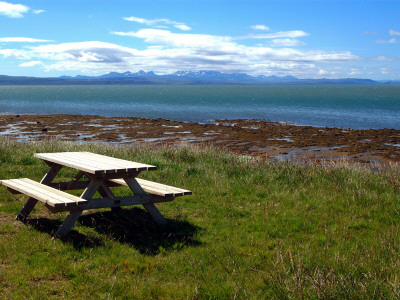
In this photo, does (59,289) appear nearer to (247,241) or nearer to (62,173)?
(247,241)

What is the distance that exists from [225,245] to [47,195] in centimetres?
245

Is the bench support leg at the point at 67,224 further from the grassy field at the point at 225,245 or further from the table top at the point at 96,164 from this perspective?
the table top at the point at 96,164

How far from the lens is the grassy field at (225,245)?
4.21m

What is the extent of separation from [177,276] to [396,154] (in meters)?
20.3

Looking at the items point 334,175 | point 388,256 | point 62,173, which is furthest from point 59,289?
point 334,175

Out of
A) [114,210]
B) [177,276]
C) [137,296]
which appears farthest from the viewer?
[114,210]

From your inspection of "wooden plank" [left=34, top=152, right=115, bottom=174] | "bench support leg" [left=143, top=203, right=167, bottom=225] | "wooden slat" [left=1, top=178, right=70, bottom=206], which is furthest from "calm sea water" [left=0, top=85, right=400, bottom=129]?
"wooden slat" [left=1, top=178, right=70, bottom=206]

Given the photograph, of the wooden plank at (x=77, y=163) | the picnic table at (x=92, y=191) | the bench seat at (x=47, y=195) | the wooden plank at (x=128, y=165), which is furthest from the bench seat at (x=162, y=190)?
the bench seat at (x=47, y=195)

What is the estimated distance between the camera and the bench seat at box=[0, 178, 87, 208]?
209 inches

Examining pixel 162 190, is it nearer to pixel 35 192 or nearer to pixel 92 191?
pixel 92 191

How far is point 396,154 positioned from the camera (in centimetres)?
2202

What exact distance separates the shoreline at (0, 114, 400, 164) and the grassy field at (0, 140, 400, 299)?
1201 centimetres

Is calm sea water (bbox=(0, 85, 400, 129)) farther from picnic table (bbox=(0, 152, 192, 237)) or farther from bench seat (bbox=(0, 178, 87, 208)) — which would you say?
bench seat (bbox=(0, 178, 87, 208))

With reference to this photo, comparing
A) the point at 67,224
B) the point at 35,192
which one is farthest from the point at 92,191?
the point at 35,192
